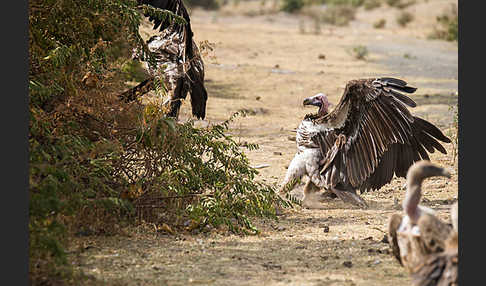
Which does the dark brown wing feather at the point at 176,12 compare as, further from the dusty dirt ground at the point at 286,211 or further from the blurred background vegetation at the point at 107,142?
the blurred background vegetation at the point at 107,142

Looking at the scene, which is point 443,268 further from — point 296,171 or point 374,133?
point 296,171

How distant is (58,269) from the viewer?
457cm

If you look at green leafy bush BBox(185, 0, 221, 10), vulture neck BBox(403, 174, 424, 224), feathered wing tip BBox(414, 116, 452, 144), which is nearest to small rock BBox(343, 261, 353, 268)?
vulture neck BBox(403, 174, 424, 224)

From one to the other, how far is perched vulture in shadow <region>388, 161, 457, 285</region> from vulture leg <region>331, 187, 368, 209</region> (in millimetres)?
2647

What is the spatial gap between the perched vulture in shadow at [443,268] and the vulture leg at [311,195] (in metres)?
3.09

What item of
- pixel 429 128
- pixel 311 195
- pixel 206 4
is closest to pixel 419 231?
pixel 311 195

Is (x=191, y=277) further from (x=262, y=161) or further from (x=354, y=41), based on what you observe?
(x=354, y=41)

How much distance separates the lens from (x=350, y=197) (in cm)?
712

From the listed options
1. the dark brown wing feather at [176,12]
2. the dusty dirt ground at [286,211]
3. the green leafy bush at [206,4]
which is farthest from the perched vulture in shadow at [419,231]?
the green leafy bush at [206,4]

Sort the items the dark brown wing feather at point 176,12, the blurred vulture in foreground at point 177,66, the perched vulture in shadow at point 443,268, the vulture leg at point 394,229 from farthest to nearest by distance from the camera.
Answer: the blurred vulture in foreground at point 177,66, the dark brown wing feather at point 176,12, the vulture leg at point 394,229, the perched vulture in shadow at point 443,268

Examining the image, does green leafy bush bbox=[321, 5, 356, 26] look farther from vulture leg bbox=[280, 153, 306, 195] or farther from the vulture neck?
the vulture neck

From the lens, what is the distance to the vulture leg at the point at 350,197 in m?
7.11

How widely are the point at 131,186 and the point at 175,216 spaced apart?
18.2 inches

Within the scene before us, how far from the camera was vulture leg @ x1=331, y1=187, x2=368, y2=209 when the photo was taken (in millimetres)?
7107
